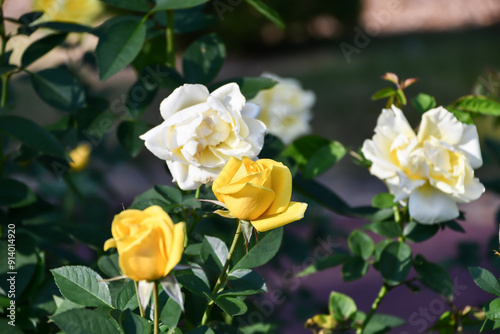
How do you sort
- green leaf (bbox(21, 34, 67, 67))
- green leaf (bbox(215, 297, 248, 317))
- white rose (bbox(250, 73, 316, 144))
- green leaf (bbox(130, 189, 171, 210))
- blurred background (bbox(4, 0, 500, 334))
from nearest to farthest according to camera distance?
1. green leaf (bbox(215, 297, 248, 317))
2. green leaf (bbox(130, 189, 171, 210))
3. green leaf (bbox(21, 34, 67, 67))
4. white rose (bbox(250, 73, 316, 144))
5. blurred background (bbox(4, 0, 500, 334))

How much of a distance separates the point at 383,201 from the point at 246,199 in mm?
332

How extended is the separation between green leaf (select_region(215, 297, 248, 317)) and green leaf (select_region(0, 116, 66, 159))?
34cm

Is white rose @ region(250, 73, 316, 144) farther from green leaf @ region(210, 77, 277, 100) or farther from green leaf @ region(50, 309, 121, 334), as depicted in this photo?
green leaf @ region(50, 309, 121, 334)

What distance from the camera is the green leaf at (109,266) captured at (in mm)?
686

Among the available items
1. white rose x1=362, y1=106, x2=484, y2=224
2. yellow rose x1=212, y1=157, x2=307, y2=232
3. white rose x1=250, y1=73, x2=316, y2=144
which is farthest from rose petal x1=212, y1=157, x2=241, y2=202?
white rose x1=250, y1=73, x2=316, y2=144

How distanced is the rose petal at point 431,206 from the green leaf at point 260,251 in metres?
0.19

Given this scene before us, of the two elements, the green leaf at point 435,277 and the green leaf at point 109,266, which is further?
the green leaf at point 435,277

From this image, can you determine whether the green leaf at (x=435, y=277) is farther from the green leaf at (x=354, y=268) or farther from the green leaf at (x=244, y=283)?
the green leaf at (x=244, y=283)

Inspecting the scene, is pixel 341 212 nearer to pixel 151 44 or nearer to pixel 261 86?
pixel 261 86

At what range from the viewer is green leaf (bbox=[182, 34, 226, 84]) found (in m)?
0.89

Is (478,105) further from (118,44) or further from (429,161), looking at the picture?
(118,44)

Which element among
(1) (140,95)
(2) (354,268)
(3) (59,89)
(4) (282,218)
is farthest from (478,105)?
(3) (59,89)

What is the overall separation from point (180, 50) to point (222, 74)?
1172 millimetres

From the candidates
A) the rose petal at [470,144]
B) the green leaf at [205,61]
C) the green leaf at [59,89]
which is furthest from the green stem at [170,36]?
the rose petal at [470,144]
